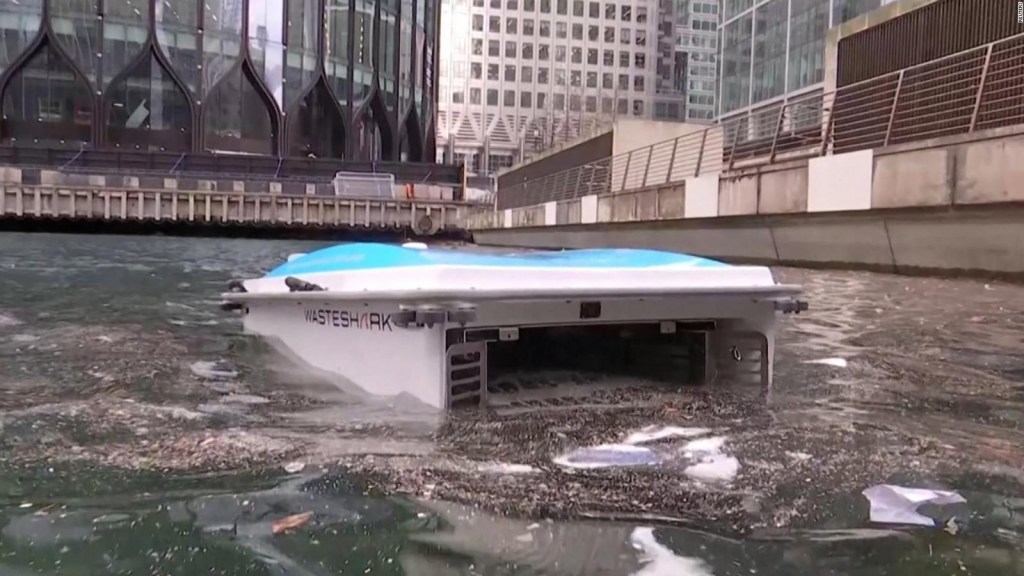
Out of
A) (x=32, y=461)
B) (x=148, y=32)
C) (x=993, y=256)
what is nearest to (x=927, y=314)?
(x=993, y=256)

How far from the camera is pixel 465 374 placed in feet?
15.9

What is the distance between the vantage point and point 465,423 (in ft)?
15.0

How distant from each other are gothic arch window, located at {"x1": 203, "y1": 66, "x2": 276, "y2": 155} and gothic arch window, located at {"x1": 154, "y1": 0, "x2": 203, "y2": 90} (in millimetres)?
1325

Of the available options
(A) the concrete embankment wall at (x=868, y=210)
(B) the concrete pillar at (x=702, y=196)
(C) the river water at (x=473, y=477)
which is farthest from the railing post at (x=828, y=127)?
(C) the river water at (x=473, y=477)

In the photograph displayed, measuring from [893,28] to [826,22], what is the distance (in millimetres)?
34506

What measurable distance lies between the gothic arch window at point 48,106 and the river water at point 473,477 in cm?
4279

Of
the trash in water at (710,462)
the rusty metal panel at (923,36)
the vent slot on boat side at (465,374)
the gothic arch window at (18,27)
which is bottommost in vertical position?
the trash in water at (710,462)

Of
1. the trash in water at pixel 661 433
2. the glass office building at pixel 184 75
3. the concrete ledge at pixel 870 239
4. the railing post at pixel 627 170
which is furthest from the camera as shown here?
the glass office building at pixel 184 75

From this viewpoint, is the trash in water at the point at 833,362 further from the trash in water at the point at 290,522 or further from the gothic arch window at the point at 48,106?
the gothic arch window at the point at 48,106

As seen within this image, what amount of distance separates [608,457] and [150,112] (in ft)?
155

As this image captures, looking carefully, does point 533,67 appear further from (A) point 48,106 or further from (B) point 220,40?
(A) point 48,106

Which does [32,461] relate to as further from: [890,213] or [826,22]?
[826,22]

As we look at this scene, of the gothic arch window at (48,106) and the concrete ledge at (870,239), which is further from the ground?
the gothic arch window at (48,106)

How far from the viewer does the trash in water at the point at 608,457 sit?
12.9 feet
